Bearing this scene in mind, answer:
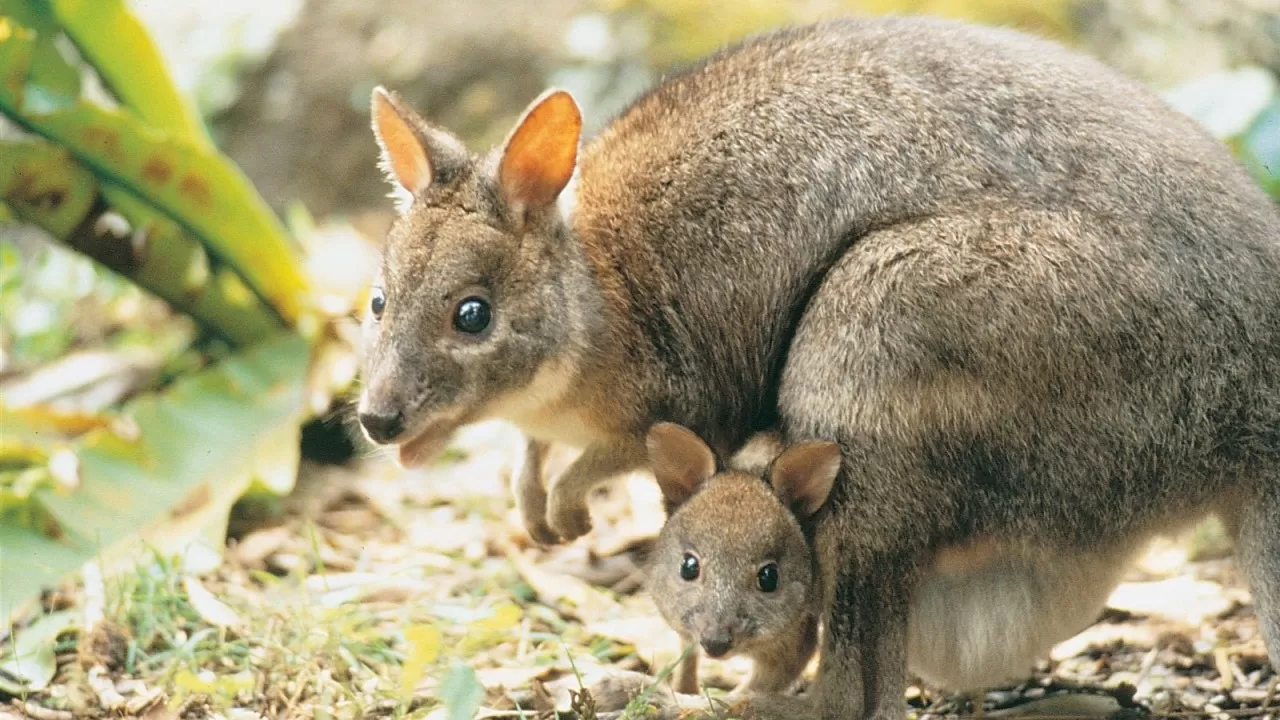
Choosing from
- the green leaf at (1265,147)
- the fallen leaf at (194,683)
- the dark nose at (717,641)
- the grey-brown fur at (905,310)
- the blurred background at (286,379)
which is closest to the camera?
the grey-brown fur at (905,310)

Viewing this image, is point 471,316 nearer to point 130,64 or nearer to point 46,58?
point 46,58

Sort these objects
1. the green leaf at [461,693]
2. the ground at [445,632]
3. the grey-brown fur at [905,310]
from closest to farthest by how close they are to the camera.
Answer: the green leaf at [461,693] → the grey-brown fur at [905,310] → the ground at [445,632]

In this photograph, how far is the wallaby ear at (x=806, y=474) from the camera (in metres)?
4.45

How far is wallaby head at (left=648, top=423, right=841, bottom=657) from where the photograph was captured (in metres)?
4.55

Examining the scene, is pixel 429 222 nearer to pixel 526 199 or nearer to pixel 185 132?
pixel 526 199

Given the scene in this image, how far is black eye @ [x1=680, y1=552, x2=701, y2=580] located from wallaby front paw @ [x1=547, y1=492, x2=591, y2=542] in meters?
0.55

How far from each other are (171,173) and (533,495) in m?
2.54

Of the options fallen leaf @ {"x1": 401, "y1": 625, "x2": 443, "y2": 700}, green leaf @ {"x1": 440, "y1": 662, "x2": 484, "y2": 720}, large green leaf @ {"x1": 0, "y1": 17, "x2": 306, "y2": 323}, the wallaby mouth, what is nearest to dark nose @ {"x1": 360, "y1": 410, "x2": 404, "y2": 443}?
the wallaby mouth

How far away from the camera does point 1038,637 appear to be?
15.8 ft

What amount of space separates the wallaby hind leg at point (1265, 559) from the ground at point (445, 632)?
491 millimetres

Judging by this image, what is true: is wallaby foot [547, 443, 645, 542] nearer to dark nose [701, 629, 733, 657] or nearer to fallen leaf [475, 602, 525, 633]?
fallen leaf [475, 602, 525, 633]

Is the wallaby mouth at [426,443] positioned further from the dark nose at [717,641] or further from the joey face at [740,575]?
the dark nose at [717,641]

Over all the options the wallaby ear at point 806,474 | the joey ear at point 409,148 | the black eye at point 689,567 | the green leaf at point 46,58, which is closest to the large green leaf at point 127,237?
the green leaf at point 46,58

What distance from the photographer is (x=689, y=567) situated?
4.76 metres
